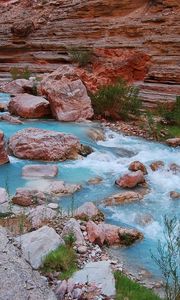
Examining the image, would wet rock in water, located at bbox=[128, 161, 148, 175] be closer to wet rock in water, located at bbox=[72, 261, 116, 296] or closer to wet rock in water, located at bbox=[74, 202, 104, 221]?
wet rock in water, located at bbox=[74, 202, 104, 221]

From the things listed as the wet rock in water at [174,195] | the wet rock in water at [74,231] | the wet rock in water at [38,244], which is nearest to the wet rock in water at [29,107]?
the wet rock in water at [174,195]

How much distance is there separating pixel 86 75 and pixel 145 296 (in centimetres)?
1136

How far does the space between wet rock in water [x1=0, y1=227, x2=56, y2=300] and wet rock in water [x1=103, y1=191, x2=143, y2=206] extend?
2.74 meters

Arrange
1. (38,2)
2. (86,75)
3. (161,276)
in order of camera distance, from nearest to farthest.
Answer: (161,276) → (86,75) → (38,2)

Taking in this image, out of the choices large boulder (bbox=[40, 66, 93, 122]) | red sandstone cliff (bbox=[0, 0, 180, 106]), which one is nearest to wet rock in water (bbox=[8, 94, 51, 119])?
large boulder (bbox=[40, 66, 93, 122])

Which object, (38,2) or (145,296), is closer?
(145,296)

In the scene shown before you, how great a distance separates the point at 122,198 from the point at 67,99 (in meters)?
5.47

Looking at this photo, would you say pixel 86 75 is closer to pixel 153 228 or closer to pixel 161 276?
pixel 153 228

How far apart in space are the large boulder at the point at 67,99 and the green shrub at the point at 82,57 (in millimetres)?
3908

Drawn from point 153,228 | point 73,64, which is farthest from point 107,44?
point 153,228

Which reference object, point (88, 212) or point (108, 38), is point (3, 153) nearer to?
point (88, 212)

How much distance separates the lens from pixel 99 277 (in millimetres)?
4168

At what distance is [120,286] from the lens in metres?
4.20

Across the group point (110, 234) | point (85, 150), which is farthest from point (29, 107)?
point (110, 234)
